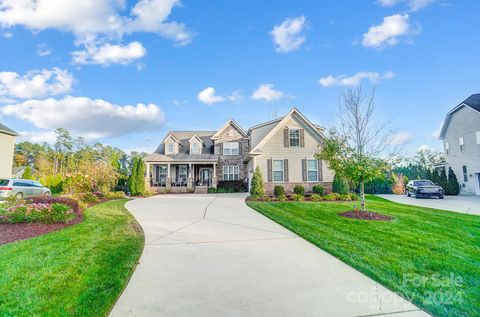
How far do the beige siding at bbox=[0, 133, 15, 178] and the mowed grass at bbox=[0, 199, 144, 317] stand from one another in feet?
80.7

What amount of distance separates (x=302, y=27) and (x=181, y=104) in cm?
1125

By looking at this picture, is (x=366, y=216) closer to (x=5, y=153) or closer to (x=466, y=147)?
(x=466, y=147)

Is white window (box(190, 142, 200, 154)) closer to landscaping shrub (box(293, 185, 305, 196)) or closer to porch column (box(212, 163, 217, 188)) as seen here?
porch column (box(212, 163, 217, 188))

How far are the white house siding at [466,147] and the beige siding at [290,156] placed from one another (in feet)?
42.0

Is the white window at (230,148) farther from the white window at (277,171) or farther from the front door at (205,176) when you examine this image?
the white window at (277,171)

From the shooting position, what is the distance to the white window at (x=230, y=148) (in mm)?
24516

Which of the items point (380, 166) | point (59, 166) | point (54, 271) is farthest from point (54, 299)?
point (59, 166)

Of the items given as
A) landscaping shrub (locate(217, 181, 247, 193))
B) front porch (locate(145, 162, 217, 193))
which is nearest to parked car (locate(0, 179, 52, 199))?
front porch (locate(145, 162, 217, 193))

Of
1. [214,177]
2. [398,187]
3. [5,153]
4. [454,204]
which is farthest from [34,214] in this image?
[398,187]

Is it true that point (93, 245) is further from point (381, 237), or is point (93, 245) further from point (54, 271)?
point (381, 237)

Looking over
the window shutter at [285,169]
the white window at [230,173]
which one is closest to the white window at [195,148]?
the white window at [230,173]

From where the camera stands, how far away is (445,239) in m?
5.46

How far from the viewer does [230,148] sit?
80.7 feet

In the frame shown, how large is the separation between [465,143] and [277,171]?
17600mm
